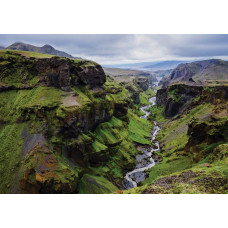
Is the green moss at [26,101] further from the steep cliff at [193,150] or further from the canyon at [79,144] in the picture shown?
the steep cliff at [193,150]

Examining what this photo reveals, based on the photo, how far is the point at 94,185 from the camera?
2160 inches

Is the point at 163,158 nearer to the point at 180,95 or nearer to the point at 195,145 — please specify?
the point at 195,145

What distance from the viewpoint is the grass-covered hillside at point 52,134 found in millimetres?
44781

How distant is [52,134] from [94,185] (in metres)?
19.0

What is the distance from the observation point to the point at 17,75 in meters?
68.2

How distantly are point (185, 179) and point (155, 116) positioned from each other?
5352 inches

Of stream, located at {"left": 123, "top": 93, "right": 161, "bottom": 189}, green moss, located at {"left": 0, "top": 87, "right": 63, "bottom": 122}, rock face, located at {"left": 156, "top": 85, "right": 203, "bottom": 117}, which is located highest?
green moss, located at {"left": 0, "top": 87, "right": 63, "bottom": 122}

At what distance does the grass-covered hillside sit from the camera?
44.8 m

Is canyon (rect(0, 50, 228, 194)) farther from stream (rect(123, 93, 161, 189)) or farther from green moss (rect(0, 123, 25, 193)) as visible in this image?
green moss (rect(0, 123, 25, 193))

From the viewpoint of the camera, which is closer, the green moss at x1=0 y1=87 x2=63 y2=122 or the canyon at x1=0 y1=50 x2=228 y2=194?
the canyon at x1=0 y1=50 x2=228 y2=194

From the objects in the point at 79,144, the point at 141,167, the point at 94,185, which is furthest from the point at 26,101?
the point at 141,167

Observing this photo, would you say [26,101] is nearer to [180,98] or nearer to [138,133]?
[138,133]

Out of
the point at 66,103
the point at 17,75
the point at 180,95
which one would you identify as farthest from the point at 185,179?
the point at 180,95

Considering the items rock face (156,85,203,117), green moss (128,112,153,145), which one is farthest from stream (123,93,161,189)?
rock face (156,85,203,117)
